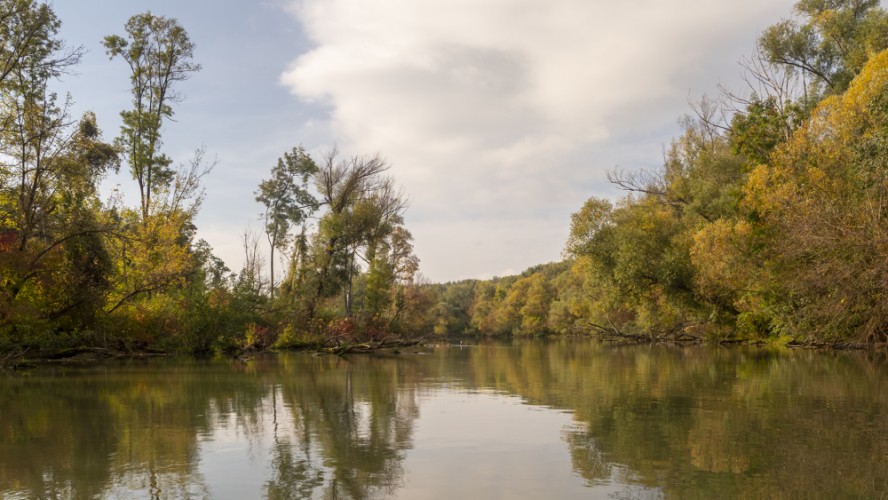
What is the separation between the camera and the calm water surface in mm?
5859

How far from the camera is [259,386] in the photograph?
589 inches

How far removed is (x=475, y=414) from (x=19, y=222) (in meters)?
20.0

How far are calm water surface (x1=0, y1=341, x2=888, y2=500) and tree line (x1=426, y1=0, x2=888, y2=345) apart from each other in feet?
25.3

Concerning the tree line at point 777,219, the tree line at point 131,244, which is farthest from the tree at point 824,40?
the tree line at point 131,244

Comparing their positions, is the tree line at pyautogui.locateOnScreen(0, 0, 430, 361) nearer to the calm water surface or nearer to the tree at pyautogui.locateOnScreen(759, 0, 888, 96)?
the calm water surface

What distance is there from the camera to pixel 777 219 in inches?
1070

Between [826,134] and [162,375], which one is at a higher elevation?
[826,134]

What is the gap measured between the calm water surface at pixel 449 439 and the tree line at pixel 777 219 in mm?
7703

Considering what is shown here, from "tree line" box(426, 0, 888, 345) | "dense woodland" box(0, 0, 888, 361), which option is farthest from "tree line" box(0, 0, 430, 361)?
"tree line" box(426, 0, 888, 345)

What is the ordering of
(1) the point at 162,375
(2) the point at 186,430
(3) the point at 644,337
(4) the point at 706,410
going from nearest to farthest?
(2) the point at 186,430, (4) the point at 706,410, (1) the point at 162,375, (3) the point at 644,337

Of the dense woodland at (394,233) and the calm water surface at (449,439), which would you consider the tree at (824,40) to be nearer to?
the dense woodland at (394,233)

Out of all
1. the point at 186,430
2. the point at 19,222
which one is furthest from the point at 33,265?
the point at 186,430

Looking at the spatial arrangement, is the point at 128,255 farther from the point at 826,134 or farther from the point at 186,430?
the point at 826,134

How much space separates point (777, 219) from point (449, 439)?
79.6ft
